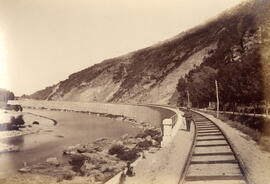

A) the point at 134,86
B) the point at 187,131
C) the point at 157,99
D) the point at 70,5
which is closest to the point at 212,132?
the point at 187,131

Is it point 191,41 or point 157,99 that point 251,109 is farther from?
point 191,41

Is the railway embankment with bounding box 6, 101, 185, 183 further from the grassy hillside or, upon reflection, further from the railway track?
the grassy hillside

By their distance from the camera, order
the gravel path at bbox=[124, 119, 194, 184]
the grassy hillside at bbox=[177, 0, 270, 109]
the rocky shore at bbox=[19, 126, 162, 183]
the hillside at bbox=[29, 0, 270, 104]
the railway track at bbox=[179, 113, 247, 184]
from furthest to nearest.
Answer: the hillside at bbox=[29, 0, 270, 104] < the grassy hillside at bbox=[177, 0, 270, 109] < the rocky shore at bbox=[19, 126, 162, 183] < the gravel path at bbox=[124, 119, 194, 184] < the railway track at bbox=[179, 113, 247, 184]

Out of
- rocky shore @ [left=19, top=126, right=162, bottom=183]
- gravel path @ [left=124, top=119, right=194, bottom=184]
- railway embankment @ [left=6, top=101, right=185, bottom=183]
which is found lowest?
rocky shore @ [left=19, top=126, right=162, bottom=183]

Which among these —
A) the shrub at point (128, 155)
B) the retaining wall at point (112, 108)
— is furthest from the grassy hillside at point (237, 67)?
the shrub at point (128, 155)

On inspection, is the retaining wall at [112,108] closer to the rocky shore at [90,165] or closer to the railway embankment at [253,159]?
the rocky shore at [90,165]

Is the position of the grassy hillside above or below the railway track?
above

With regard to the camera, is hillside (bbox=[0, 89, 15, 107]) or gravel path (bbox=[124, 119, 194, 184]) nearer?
gravel path (bbox=[124, 119, 194, 184])

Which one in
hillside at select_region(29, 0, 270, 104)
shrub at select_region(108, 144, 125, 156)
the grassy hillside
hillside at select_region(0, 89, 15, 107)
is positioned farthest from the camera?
hillside at select_region(29, 0, 270, 104)

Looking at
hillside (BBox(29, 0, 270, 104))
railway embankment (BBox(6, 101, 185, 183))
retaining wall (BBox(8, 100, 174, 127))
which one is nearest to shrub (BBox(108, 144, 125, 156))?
railway embankment (BBox(6, 101, 185, 183))
